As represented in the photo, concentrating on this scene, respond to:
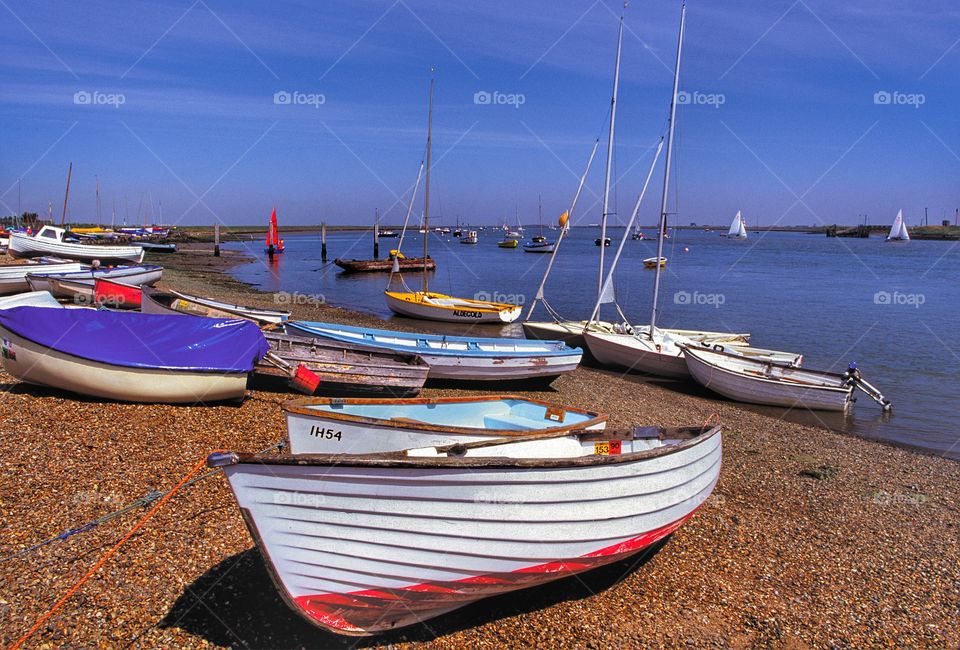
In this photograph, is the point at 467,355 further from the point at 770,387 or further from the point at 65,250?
the point at 65,250

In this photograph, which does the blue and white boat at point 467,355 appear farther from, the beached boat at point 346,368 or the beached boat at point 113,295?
the beached boat at point 113,295

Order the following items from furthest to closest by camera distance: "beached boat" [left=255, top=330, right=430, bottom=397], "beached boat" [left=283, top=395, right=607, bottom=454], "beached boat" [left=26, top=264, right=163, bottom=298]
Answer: "beached boat" [left=26, top=264, right=163, bottom=298], "beached boat" [left=255, top=330, right=430, bottom=397], "beached boat" [left=283, top=395, right=607, bottom=454]

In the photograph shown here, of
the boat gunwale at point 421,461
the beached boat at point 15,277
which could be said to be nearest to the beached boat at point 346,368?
the boat gunwale at point 421,461

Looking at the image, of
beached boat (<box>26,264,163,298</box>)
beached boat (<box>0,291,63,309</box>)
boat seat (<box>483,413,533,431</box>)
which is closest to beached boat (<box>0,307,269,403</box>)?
beached boat (<box>0,291,63,309</box>)

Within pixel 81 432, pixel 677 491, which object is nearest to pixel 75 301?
pixel 81 432

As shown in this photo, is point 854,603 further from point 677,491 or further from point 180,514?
point 180,514

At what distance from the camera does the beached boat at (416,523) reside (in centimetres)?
500

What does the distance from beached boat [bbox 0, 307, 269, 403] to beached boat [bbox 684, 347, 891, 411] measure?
1314cm

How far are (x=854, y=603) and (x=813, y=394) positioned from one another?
37.7ft

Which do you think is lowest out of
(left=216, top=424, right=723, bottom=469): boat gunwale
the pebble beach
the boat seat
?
the pebble beach

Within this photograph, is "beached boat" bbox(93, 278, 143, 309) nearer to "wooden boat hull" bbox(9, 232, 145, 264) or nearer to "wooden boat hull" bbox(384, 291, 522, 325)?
"wooden boat hull" bbox(384, 291, 522, 325)

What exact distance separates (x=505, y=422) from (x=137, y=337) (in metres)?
6.67

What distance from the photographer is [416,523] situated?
5195 mm

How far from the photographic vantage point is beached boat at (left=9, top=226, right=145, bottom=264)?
36312mm
